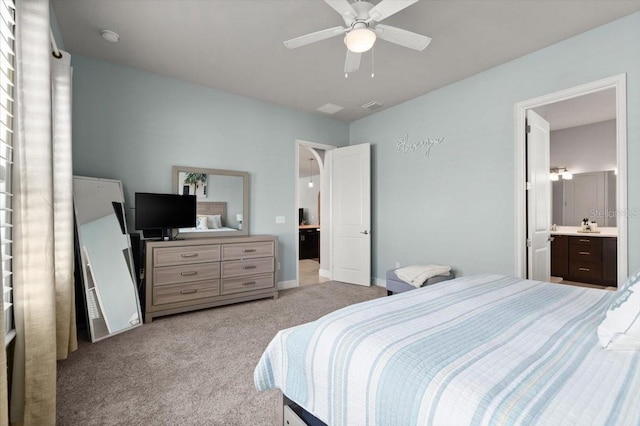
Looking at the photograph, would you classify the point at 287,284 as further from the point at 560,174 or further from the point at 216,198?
the point at 560,174

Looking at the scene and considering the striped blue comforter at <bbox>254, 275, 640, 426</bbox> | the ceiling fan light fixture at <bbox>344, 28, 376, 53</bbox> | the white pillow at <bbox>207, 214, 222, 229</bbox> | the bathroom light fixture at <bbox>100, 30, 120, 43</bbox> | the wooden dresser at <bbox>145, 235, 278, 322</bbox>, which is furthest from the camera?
the white pillow at <bbox>207, 214, 222, 229</bbox>

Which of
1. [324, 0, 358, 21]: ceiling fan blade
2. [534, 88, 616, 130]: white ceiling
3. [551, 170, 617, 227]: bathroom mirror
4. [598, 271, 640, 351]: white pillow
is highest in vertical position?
[534, 88, 616, 130]: white ceiling

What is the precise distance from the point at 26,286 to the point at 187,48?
8.29ft

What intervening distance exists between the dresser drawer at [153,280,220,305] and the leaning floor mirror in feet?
0.71

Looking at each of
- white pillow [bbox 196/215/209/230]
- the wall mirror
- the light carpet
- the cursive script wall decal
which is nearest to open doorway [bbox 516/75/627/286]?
the cursive script wall decal

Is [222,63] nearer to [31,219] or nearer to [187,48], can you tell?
[187,48]

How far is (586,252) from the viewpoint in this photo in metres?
4.63

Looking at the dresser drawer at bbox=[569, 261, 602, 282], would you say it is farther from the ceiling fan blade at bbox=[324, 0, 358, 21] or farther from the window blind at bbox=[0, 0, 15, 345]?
the window blind at bbox=[0, 0, 15, 345]

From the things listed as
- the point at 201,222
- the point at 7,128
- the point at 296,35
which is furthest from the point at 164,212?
the point at 296,35

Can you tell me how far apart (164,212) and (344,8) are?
279 cm

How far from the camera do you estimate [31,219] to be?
1.43m

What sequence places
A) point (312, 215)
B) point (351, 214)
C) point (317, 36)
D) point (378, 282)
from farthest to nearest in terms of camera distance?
point (312, 215) → point (351, 214) → point (378, 282) → point (317, 36)

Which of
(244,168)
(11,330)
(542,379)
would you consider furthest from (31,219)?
(244,168)

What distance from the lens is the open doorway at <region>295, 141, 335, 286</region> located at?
5.10 m
